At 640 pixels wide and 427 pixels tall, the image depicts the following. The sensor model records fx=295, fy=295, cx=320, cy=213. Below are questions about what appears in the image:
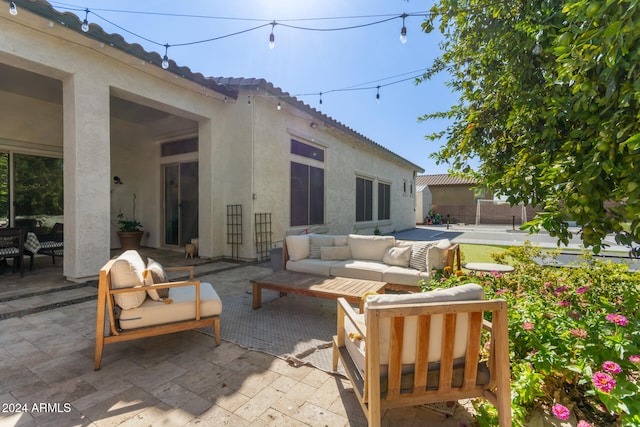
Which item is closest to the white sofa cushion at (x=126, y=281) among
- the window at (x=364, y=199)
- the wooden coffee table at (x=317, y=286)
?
the wooden coffee table at (x=317, y=286)

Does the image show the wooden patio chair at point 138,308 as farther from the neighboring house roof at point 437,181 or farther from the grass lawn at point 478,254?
the neighboring house roof at point 437,181

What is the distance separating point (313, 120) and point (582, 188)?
8.02 metres

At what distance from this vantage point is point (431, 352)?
1735 mm

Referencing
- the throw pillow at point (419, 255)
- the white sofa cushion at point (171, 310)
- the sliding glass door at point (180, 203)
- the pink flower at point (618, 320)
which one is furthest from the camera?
the sliding glass door at point (180, 203)

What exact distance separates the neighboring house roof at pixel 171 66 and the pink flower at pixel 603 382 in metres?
6.80

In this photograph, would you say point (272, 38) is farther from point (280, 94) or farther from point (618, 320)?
point (618, 320)

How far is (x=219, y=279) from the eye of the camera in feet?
18.2

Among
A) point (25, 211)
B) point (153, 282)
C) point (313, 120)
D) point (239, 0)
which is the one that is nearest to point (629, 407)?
point (153, 282)

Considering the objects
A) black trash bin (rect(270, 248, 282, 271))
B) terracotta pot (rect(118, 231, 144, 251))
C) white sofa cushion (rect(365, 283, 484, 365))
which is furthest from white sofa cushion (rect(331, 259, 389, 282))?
terracotta pot (rect(118, 231, 144, 251))

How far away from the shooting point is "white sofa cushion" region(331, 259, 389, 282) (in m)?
4.33

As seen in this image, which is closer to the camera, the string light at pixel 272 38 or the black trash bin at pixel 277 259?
the string light at pixel 272 38

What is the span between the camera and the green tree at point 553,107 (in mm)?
1389

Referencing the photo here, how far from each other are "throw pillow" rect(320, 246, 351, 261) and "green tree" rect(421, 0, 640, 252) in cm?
256

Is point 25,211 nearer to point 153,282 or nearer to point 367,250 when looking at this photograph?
point 153,282
